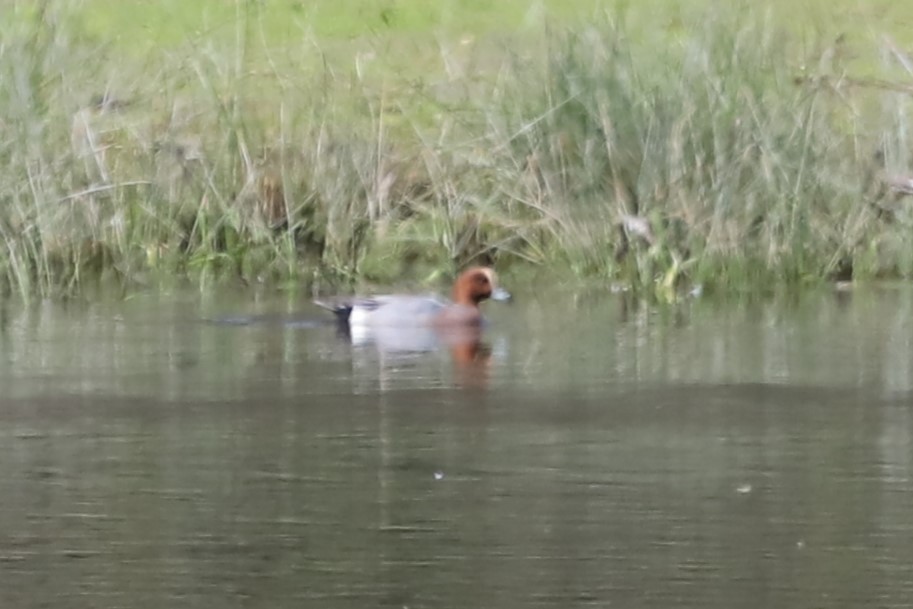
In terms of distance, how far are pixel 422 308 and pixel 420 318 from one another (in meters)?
0.06

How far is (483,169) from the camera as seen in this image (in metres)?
14.2

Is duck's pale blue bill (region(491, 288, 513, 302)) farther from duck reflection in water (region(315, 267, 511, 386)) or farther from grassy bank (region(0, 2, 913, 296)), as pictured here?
grassy bank (region(0, 2, 913, 296))

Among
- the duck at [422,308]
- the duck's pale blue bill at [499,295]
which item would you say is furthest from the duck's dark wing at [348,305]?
the duck's pale blue bill at [499,295]

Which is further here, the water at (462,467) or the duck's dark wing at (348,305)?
the duck's dark wing at (348,305)

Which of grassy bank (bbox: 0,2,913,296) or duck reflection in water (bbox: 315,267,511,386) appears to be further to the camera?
grassy bank (bbox: 0,2,913,296)

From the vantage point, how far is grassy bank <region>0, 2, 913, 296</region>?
13.3m

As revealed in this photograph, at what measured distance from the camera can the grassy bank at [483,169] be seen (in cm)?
1330

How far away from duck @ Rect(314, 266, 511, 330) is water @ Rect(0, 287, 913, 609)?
0.39 meters

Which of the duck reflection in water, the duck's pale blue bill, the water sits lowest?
the water

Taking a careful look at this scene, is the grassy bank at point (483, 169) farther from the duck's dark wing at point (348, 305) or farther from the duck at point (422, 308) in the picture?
the duck's dark wing at point (348, 305)

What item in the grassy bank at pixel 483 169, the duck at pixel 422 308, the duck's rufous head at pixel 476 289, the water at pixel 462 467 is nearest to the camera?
the water at pixel 462 467

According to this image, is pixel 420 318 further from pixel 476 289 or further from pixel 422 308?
pixel 476 289

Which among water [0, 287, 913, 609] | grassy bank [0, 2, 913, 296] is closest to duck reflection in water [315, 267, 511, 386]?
water [0, 287, 913, 609]

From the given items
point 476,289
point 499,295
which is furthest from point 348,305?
point 499,295
